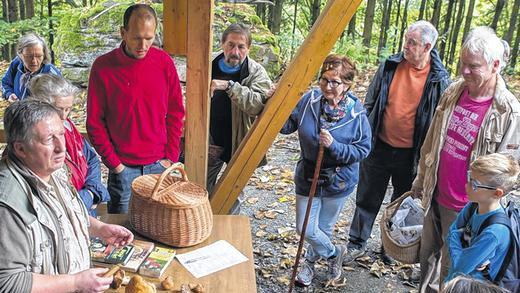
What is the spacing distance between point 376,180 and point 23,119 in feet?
10.0

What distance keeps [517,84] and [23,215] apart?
1137cm

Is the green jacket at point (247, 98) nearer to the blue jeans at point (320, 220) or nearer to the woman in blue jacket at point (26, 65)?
the blue jeans at point (320, 220)

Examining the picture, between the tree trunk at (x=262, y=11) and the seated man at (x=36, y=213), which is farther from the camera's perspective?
the tree trunk at (x=262, y=11)

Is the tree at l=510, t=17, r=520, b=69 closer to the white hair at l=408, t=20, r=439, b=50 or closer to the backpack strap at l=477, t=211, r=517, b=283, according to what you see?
the white hair at l=408, t=20, r=439, b=50

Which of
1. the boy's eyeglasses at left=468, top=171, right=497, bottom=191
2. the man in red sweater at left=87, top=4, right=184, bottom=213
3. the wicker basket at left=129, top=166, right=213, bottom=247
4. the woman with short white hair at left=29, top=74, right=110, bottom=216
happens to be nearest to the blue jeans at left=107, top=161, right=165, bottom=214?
the man in red sweater at left=87, top=4, right=184, bottom=213

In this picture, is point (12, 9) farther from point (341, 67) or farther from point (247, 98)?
point (341, 67)

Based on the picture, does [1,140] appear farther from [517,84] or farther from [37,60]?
[517,84]

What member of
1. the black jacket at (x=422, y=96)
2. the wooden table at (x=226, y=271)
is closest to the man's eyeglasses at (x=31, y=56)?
the wooden table at (x=226, y=271)

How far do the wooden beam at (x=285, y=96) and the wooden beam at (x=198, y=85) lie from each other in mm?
222

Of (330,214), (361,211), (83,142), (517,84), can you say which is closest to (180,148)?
(83,142)

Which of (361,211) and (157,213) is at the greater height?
(157,213)

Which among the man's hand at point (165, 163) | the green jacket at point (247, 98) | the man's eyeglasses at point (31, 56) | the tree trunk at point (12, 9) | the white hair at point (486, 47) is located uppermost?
the tree trunk at point (12, 9)

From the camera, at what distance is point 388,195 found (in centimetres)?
569

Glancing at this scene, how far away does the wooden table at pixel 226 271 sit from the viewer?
2.14m
